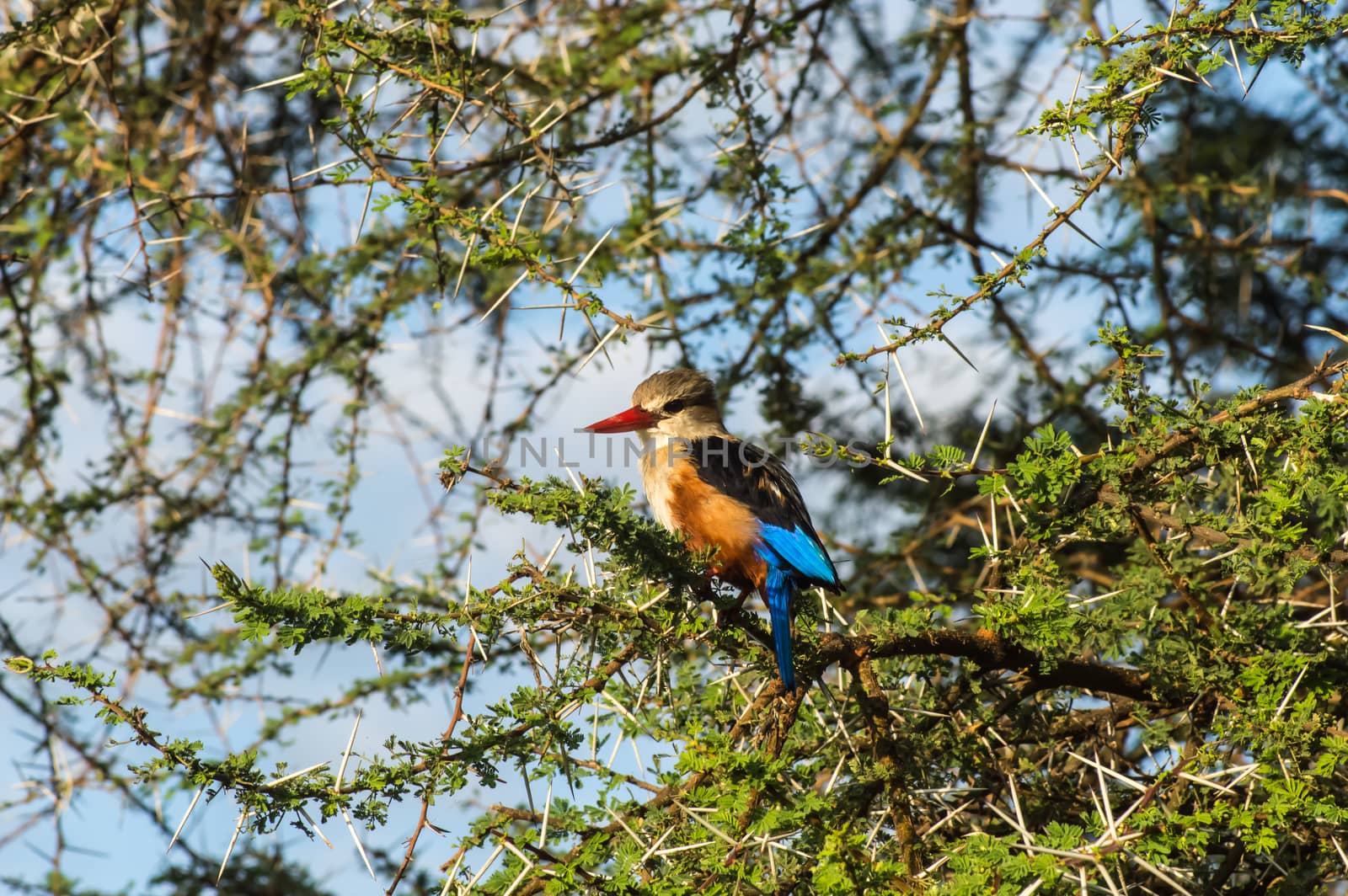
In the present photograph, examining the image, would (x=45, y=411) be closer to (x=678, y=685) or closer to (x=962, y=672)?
(x=678, y=685)

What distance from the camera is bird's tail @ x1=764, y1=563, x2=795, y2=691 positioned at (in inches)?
92.8

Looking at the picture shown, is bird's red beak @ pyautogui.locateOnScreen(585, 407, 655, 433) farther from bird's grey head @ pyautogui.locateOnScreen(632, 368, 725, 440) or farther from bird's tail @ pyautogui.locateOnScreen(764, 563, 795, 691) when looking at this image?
bird's tail @ pyautogui.locateOnScreen(764, 563, 795, 691)

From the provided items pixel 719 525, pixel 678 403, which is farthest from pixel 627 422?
pixel 719 525

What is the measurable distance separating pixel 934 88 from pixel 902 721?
8.16ft

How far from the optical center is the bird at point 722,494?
10.0ft

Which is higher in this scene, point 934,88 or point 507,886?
point 934,88

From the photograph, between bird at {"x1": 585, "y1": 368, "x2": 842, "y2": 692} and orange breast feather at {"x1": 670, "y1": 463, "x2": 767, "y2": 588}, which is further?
orange breast feather at {"x1": 670, "y1": 463, "x2": 767, "y2": 588}

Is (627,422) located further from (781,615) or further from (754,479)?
(781,615)

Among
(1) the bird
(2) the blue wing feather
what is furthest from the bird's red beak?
(2) the blue wing feather

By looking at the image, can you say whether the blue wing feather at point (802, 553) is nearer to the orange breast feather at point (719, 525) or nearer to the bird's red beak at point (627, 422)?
the orange breast feather at point (719, 525)

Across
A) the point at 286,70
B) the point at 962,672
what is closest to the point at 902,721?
the point at 962,672

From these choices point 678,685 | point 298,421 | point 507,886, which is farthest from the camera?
point 298,421

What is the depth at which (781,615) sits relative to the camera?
2.66 meters

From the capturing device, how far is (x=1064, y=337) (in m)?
4.50
